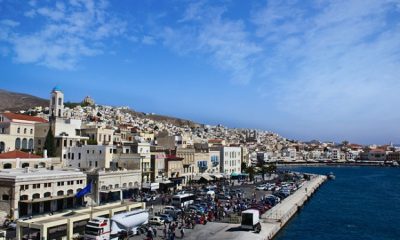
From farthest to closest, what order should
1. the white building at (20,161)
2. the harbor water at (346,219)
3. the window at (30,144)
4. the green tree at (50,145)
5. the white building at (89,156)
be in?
the window at (30,144)
the green tree at (50,145)
the white building at (89,156)
the white building at (20,161)
the harbor water at (346,219)

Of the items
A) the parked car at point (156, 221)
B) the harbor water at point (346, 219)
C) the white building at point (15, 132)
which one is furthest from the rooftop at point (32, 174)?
the harbor water at point (346, 219)

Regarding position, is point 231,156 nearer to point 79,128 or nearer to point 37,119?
point 79,128

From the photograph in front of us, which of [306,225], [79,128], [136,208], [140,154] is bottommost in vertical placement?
[306,225]

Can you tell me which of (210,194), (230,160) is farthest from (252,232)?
(230,160)

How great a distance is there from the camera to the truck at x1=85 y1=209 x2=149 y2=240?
25.9m

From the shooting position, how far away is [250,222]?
108ft

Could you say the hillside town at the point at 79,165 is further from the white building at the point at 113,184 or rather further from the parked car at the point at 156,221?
the parked car at the point at 156,221

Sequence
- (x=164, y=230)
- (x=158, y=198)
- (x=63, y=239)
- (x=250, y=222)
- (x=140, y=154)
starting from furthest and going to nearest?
1. (x=140, y=154)
2. (x=158, y=198)
3. (x=250, y=222)
4. (x=164, y=230)
5. (x=63, y=239)

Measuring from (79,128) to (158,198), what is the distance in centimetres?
2250

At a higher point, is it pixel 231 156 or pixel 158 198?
pixel 231 156

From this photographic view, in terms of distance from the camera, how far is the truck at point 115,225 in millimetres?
25922

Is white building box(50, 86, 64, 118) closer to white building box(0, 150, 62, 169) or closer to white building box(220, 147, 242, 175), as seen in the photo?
white building box(0, 150, 62, 169)

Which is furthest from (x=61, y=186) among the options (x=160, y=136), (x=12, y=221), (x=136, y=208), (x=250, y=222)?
(x=160, y=136)

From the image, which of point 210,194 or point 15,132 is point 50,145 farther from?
point 210,194
